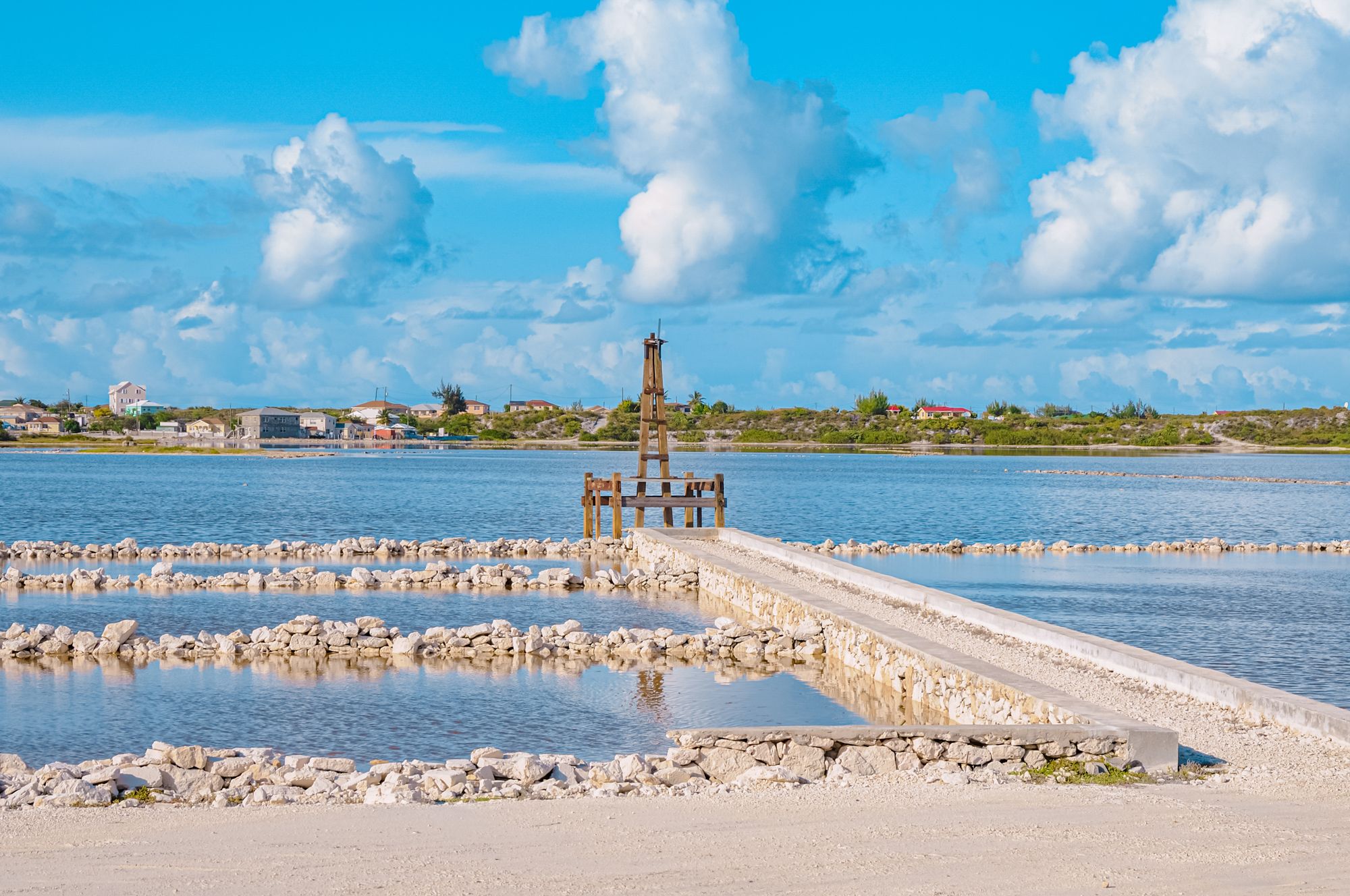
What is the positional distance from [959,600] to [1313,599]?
30.5 feet

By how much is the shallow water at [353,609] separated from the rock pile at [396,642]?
1.57 m

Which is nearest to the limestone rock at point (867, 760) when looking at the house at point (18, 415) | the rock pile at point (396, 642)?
the rock pile at point (396, 642)

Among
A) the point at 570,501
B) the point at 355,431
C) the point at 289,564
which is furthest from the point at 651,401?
the point at 355,431

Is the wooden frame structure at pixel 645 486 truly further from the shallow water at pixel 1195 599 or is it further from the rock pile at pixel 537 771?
the rock pile at pixel 537 771

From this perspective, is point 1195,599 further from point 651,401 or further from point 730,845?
point 730,845

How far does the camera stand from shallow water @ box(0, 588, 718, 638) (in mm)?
19000

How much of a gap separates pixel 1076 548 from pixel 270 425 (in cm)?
12629

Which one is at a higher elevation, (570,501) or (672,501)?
(672,501)

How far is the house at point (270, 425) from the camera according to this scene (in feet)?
472

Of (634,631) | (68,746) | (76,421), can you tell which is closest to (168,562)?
(634,631)

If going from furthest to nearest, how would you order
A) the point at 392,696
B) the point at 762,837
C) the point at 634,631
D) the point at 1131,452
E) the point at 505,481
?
Answer: the point at 1131,452 < the point at 505,481 < the point at 634,631 < the point at 392,696 < the point at 762,837

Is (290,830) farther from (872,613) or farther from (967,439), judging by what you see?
(967,439)

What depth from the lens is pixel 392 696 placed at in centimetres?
1380

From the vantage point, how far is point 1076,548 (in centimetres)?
3189
